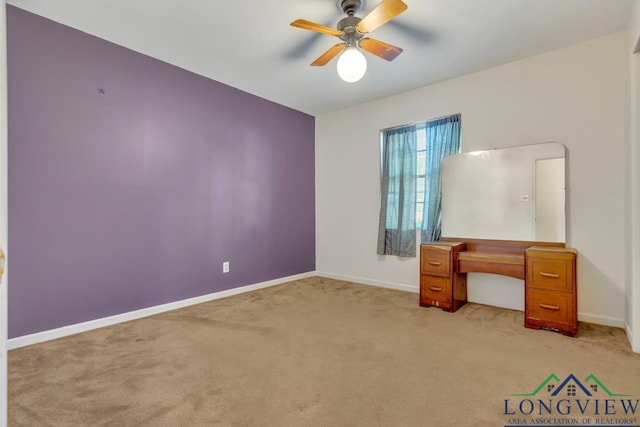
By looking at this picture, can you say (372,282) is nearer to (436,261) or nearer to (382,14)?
(436,261)

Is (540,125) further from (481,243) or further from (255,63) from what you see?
(255,63)

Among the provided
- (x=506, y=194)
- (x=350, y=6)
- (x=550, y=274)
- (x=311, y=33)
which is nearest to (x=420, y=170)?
(x=506, y=194)

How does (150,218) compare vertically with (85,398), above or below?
above

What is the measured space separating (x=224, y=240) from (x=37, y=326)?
1.74 meters

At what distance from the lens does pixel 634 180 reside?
7.43 ft

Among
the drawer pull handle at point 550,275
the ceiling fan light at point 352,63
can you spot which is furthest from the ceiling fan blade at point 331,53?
the drawer pull handle at point 550,275

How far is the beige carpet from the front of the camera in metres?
1.56

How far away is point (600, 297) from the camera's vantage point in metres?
2.75

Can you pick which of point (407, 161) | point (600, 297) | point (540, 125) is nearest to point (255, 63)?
point (407, 161)

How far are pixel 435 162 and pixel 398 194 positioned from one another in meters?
0.58

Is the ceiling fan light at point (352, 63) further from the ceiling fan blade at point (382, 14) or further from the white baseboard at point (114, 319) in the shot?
the white baseboard at point (114, 319)

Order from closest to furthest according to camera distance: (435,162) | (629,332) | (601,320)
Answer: (629,332) < (601,320) < (435,162)

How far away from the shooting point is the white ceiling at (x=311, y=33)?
2.30 metres

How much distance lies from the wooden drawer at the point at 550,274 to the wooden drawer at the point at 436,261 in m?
0.67
